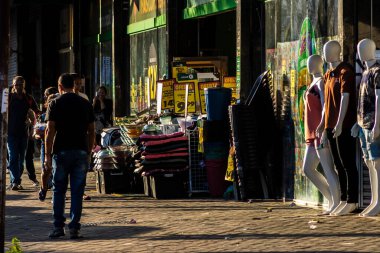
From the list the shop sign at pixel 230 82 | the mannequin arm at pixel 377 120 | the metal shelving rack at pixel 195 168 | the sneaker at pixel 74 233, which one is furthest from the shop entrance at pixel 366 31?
the shop sign at pixel 230 82

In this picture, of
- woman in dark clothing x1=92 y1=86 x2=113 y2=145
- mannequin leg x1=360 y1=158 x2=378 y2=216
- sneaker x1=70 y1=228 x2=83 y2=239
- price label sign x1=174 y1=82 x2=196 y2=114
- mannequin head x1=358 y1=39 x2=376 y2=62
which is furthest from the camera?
woman in dark clothing x1=92 y1=86 x2=113 y2=145

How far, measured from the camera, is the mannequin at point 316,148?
13.9 m

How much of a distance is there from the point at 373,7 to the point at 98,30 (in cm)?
1566

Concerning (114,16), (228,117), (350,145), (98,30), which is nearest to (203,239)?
(350,145)

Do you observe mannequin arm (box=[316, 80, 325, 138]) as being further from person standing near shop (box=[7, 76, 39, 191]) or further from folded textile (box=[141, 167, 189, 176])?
Result: person standing near shop (box=[7, 76, 39, 191])

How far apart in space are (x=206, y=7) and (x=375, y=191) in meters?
8.32

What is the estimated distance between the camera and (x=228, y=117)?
16922 mm

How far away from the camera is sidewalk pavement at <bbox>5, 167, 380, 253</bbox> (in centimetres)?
1126

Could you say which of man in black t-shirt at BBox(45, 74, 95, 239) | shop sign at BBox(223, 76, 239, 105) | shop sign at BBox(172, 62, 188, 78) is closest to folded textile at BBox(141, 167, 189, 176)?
shop sign at BBox(223, 76, 239, 105)

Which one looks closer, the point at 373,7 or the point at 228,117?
the point at 373,7

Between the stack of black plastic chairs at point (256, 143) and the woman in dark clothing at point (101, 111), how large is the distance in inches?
237

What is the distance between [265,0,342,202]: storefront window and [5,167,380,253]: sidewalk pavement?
675mm

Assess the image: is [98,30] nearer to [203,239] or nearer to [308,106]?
[308,106]

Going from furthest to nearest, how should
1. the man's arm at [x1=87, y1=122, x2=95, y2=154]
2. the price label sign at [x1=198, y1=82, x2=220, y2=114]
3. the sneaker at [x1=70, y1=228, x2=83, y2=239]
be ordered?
1. the price label sign at [x1=198, y1=82, x2=220, y2=114]
2. the man's arm at [x1=87, y1=122, x2=95, y2=154]
3. the sneaker at [x1=70, y1=228, x2=83, y2=239]
